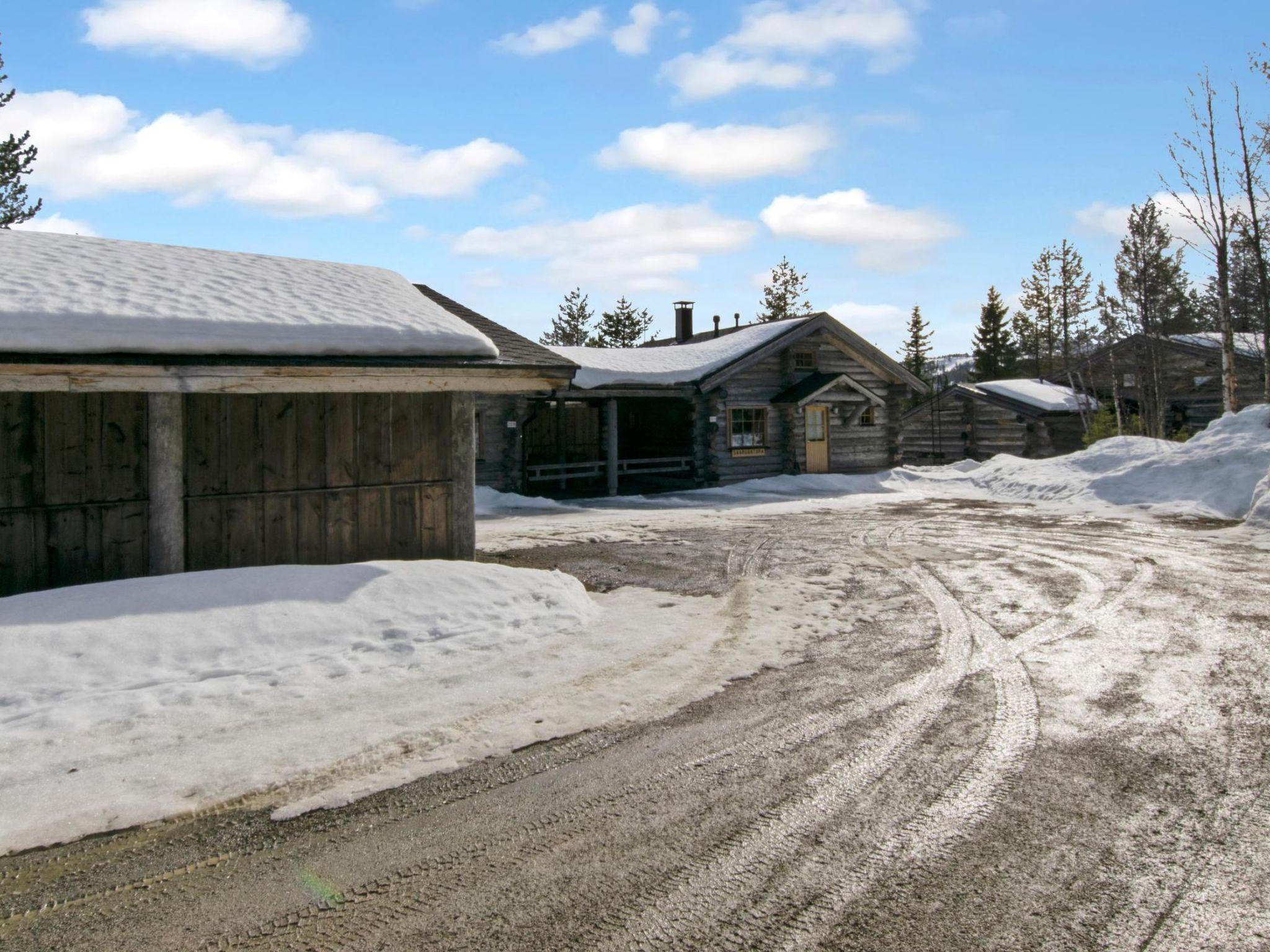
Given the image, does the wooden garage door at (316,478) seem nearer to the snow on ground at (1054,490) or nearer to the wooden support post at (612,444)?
the snow on ground at (1054,490)

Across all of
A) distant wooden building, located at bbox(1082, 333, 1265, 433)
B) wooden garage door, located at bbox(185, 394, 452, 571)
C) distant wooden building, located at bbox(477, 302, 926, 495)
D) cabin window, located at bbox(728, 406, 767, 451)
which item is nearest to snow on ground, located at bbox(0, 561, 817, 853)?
wooden garage door, located at bbox(185, 394, 452, 571)

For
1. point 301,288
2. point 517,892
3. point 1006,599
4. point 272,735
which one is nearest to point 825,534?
point 1006,599

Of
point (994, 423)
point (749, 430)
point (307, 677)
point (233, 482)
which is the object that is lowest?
point (307, 677)

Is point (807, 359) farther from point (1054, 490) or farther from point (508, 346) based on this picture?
point (508, 346)

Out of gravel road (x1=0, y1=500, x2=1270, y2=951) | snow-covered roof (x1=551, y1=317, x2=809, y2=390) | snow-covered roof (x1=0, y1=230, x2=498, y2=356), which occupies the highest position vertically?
snow-covered roof (x1=551, y1=317, x2=809, y2=390)

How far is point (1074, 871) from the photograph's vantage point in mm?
3490

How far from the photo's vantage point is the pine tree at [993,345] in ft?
180

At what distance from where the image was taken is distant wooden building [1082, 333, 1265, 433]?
29719mm

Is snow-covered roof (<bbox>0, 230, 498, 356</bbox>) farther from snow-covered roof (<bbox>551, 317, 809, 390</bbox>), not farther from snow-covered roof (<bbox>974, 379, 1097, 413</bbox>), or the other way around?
snow-covered roof (<bbox>974, 379, 1097, 413</bbox>)

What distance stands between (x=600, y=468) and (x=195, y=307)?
52.8 ft

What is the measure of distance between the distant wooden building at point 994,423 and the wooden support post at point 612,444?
16936mm

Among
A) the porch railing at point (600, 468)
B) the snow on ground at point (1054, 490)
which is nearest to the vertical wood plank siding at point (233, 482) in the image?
the snow on ground at point (1054, 490)

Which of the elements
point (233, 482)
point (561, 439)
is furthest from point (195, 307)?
point (561, 439)

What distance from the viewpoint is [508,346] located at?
40.3 ft
